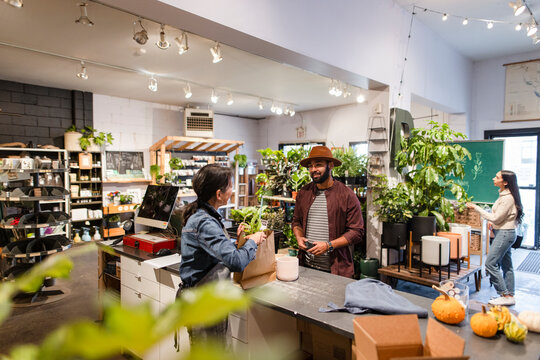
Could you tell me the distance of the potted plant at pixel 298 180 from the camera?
3934 millimetres

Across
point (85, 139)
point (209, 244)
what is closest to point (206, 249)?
point (209, 244)

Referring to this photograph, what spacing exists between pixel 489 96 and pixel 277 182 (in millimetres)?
4992

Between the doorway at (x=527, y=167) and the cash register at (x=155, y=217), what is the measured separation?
243 inches

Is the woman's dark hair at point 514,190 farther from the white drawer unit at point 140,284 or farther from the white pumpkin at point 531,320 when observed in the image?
the white drawer unit at point 140,284

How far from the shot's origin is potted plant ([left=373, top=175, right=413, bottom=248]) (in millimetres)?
3598

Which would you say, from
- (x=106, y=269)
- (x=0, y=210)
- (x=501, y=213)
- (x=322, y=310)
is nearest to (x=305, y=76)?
(x=501, y=213)

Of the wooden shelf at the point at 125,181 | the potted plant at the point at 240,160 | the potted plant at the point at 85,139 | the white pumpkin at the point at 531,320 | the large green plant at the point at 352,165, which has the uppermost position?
the potted plant at the point at 85,139

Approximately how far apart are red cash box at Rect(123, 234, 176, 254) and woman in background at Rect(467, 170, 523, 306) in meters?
3.65

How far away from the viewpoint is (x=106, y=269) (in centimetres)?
319

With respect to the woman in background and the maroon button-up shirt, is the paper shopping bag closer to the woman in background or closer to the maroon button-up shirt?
the maroon button-up shirt

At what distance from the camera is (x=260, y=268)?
196 centimetres

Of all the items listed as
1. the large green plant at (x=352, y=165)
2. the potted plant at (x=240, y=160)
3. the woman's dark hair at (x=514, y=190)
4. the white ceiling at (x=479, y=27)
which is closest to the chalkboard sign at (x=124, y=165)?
the potted plant at (x=240, y=160)

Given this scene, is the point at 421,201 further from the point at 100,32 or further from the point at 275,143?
the point at 275,143

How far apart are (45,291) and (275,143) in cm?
743
